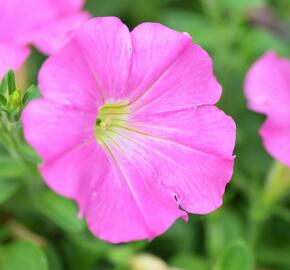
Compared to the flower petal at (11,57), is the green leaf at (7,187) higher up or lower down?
lower down

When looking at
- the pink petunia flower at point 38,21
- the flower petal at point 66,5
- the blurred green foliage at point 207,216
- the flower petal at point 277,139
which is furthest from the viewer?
the flower petal at point 66,5

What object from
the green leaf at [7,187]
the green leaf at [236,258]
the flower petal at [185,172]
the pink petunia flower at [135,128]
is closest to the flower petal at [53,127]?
the pink petunia flower at [135,128]

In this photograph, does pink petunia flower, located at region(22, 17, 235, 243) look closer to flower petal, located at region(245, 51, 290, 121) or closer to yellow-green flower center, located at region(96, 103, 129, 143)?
yellow-green flower center, located at region(96, 103, 129, 143)

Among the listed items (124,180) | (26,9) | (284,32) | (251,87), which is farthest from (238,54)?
(124,180)

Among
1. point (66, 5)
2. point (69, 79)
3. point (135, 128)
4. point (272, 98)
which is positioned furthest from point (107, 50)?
point (66, 5)

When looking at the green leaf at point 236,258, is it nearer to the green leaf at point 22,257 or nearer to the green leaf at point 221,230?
the green leaf at point 221,230

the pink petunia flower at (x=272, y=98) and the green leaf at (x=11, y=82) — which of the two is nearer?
the green leaf at (x=11, y=82)

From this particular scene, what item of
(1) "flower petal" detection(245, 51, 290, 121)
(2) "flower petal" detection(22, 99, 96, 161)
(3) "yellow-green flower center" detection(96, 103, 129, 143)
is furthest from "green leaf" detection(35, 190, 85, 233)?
(1) "flower petal" detection(245, 51, 290, 121)

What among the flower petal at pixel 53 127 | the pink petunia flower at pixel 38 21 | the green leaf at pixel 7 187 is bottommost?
the green leaf at pixel 7 187
